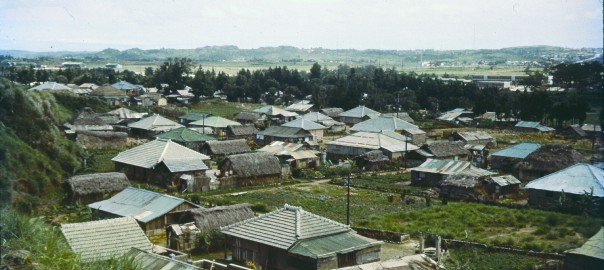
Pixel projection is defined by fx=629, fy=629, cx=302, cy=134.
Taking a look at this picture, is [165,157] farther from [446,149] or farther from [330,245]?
[446,149]

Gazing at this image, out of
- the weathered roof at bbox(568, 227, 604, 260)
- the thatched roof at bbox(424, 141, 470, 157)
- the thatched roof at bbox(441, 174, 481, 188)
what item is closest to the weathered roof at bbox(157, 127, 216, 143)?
the thatched roof at bbox(424, 141, 470, 157)

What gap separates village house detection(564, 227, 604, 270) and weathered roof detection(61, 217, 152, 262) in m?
10.2

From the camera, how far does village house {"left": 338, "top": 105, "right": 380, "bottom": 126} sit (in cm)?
6034

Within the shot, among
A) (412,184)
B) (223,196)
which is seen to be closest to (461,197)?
(412,184)

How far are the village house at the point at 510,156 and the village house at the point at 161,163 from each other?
17.2 meters

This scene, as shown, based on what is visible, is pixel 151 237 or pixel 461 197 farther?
pixel 461 197

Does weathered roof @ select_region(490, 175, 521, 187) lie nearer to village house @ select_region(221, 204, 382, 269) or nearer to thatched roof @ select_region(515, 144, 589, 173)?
thatched roof @ select_region(515, 144, 589, 173)

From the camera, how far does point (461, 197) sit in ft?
92.4

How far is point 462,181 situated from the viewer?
2858 centimetres

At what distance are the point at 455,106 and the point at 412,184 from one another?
39687mm

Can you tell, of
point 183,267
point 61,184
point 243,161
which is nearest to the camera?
point 183,267

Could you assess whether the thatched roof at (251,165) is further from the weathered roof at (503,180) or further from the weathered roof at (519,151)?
the weathered roof at (519,151)

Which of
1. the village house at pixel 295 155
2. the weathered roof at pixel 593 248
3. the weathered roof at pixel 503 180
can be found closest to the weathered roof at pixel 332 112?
the village house at pixel 295 155

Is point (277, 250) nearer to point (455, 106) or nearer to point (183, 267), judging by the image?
point (183, 267)
